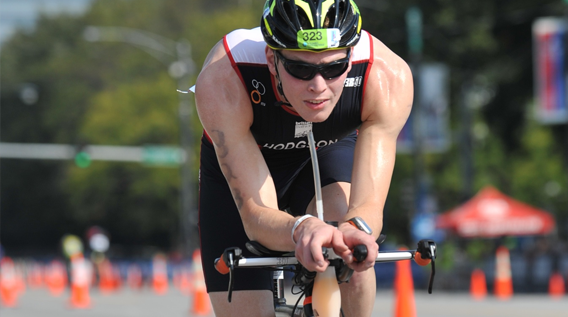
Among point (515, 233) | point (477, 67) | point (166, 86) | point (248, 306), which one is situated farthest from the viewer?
point (166, 86)

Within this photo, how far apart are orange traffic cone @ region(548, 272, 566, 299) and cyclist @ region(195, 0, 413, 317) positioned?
59.3 feet

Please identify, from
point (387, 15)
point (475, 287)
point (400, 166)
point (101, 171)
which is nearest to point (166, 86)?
point (101, 171)

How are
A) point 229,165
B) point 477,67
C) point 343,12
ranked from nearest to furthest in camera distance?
point 343,12
point 229,165
point 477,67

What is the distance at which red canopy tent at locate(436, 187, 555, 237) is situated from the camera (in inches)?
1112

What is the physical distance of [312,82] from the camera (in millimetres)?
3730

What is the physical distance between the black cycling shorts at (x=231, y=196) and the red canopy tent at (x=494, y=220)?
23.9 m

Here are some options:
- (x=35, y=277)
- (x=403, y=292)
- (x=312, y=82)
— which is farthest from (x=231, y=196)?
(x=35, y=277)

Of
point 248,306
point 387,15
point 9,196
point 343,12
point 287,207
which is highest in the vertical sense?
point 387,15

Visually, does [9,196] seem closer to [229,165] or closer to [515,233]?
[515,233]

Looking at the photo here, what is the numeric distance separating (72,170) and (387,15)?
27564 millimetres

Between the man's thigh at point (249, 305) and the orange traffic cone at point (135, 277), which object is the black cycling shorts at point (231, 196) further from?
the orange traffic cone at point (135, 277)

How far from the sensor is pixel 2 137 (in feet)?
221

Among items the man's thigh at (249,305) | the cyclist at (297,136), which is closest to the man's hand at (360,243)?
the cyclist at (297,136)

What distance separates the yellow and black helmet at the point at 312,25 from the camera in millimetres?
3670
